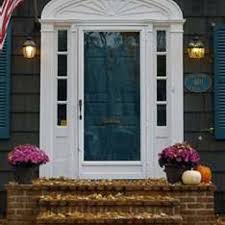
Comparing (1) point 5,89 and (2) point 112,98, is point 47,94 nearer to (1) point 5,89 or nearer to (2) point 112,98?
(1) point 5,89

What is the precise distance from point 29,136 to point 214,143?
253 cm

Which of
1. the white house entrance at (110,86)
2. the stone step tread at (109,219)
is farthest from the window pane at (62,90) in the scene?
the stone step tread at (109,219)

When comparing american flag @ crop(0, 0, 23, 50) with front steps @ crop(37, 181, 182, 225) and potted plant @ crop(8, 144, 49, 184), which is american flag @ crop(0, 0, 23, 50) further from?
front steps @ crop(37, 181, 182, 225)

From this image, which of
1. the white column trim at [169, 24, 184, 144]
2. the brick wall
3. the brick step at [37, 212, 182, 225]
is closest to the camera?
the brick step at [37, 212, 182, 225]

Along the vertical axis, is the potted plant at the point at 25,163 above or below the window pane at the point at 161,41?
below

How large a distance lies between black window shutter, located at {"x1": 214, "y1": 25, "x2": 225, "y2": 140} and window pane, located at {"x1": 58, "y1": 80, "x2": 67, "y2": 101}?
2.06m

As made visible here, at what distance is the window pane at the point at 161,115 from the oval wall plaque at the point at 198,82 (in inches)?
17.7

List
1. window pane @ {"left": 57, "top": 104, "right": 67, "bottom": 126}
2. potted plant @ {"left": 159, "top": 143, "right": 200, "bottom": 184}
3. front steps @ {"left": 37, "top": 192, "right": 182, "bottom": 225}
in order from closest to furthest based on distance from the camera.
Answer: front steps @ {"left": 37, "top": 192, "right": 182, "bottom": 225} → potted plant @ {"left": 159, "top": 143, "right": 200, "bottom": 184} → window pane @ {"left": 57, "top": 104, "right": 67, "bottom": 126}

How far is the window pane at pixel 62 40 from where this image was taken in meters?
8.78

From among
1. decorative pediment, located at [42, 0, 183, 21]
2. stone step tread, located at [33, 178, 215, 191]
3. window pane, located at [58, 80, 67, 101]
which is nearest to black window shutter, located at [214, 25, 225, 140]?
decorative pediment, located at [42, 0, 183, 21]

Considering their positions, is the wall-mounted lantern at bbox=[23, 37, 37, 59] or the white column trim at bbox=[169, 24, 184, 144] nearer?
the wall-mounted lantern at bbox=[23, 37, 37, 59]

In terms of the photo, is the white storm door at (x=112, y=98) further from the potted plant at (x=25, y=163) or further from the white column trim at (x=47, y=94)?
the potted plant at (x=25, y=163)

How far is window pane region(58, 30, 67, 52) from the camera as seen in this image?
878 cm

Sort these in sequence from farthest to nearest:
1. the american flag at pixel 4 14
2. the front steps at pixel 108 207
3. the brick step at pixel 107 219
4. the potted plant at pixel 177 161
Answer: the potted plant at pixel 177 161
the american flag at pixel 4 14
the front steps at pixel 108 207
the brick step at pixel 107 219
